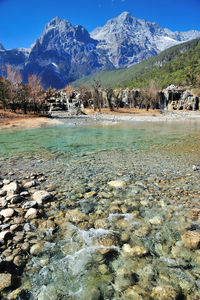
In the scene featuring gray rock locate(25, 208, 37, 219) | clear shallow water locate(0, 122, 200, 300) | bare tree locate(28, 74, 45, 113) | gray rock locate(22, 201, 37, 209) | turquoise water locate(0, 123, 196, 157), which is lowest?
clear shallow water locate(0, 122, 200, 300)

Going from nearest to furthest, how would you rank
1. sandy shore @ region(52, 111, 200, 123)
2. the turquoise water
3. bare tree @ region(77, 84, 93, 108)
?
the turquoise water → sandy shore @ region(52, 111, 200, 123) → bare tree @ region(77, 84, 93, 108)

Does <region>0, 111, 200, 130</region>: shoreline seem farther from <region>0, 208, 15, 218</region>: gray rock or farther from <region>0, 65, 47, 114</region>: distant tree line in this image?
<region>0, 208, 15, 218</region>: gray rock

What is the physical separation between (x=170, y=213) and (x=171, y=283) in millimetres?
1968

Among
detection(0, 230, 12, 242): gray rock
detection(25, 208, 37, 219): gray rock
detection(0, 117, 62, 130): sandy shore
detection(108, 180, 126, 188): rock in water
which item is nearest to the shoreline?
detection(0, 117, 62, 130): sandy shore

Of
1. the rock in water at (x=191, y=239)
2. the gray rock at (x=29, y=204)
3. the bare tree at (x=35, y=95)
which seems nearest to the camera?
the rock in water at (x=191, y=239)

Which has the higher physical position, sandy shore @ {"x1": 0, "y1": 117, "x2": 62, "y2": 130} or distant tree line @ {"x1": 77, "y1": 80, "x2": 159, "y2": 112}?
distant tree line @ {"x1": 77, "y1": 80, "x2": 159, "y2": 112}

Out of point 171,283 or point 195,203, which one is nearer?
point 171,283

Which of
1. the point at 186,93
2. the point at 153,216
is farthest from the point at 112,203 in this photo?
the point at 186,93

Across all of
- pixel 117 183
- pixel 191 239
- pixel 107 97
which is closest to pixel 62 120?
pixel 107 97

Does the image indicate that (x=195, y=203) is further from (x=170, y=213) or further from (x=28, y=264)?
(x=28, y=264)

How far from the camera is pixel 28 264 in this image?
3.04 meters

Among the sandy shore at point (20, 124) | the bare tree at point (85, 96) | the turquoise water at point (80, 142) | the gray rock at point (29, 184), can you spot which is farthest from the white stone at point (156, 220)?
the bare tree at point (85, 96)

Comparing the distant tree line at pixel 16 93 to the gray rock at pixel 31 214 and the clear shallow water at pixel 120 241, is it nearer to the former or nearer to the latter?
the clear shallow water at pixel 120 241

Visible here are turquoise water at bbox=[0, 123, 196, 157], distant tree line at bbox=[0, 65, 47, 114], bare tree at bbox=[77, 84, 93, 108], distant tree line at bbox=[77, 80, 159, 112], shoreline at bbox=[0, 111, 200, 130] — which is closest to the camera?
turquoise water at bbox=[0, 123, 196, 157]
